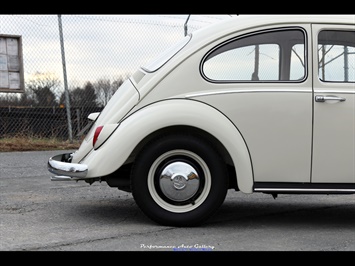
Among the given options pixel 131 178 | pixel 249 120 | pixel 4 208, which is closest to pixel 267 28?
pixel 249 120

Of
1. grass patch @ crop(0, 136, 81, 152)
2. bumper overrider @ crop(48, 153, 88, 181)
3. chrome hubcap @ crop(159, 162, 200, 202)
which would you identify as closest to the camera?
chrome hubcap @ crop(159, 162, 200, 202)

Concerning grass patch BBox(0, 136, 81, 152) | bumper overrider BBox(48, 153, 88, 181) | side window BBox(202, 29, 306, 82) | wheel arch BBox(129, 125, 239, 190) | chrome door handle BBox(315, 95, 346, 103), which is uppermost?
side window BBox(202, 29, 306, 82)

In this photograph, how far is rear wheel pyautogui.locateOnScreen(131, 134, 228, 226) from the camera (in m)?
4.26

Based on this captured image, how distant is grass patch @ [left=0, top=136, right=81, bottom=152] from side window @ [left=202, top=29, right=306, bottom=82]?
267 inches

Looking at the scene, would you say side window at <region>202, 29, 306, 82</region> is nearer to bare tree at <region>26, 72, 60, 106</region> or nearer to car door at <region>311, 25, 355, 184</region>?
car door at <region>311, 25, 355, 184</region>

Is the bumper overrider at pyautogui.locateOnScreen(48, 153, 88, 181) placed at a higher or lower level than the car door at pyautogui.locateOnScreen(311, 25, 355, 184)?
lower

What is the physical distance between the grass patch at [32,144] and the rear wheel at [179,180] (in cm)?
670

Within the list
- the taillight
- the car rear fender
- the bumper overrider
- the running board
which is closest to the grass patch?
the bumper overrider

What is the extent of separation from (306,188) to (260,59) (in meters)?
1.11

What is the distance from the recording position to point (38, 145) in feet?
35.0

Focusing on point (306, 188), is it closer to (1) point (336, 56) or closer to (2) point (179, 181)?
(2) point (179, 181)

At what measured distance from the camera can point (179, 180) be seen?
13.9ft
